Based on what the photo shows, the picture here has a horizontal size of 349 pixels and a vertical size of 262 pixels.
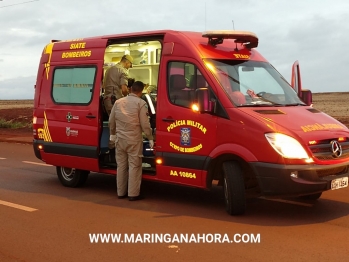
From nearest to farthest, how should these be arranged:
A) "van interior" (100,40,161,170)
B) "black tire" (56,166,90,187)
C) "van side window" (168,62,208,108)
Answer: "van side window" (168,62,208,108) < "van interior" (100,40,161,170) < "black tire" (56,166,90,187)

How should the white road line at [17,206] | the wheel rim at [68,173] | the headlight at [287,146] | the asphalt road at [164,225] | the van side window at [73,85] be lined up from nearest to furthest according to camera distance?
the asphalt road at [164,225], the headlight at [287,146], the white road line at [17,206], the van side window at [73,85], the wheel rim at [68,173]

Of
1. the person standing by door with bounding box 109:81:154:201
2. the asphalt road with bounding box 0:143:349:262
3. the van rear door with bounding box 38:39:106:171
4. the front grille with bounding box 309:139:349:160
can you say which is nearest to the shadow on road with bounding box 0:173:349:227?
the asphalt road with bounding box 0:143:349:262

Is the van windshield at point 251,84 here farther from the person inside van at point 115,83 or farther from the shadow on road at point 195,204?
the person inside van at point 115,83

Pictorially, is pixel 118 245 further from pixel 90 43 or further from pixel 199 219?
pixel 90 43

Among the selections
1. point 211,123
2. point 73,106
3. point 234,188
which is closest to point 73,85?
point 73,106

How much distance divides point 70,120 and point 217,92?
320cm

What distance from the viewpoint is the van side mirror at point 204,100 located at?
7.25 meters

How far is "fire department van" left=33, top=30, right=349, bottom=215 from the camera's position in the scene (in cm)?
678

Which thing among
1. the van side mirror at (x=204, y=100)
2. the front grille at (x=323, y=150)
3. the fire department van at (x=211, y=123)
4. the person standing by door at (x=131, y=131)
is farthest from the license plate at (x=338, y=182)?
the person standing by door at (x=131, y=131)

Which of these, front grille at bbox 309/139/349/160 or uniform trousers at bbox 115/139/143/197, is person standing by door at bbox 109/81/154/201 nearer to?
uniform trousers at bbox 115/139/143/197

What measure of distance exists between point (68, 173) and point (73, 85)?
1.63 m

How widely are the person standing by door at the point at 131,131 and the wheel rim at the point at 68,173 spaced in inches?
68.2

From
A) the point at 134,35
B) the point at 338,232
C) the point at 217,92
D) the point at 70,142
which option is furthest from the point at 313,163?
the point at 70,142

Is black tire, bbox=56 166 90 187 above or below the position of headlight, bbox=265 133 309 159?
below
